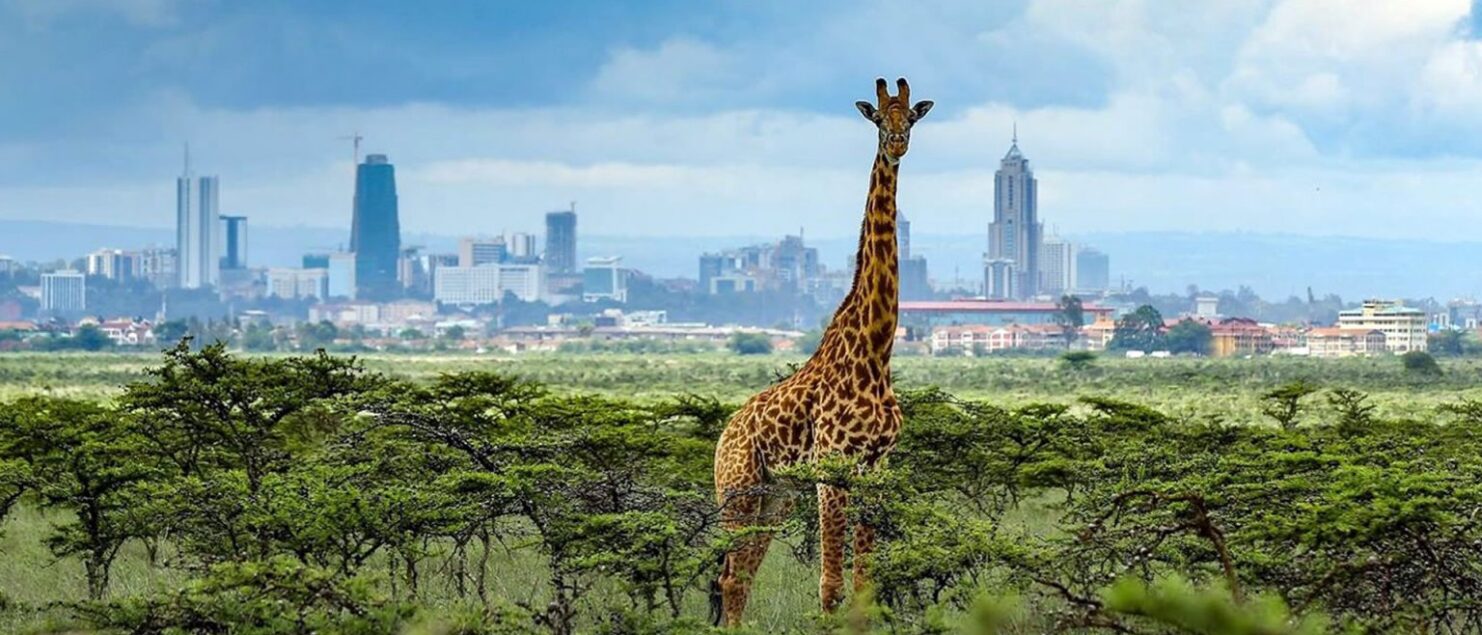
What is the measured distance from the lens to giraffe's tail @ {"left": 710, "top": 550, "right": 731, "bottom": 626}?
11.1 metres

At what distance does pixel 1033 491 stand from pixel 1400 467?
29.1 ft

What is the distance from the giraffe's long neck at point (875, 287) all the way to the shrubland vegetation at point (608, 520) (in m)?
0.71

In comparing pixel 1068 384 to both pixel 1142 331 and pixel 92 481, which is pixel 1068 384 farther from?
pixel 1142 331

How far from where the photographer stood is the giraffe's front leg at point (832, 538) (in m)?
10.7

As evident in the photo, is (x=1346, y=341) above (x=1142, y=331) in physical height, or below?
below

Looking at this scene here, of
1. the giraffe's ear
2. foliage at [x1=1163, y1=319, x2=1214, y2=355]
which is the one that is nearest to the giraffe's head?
the giraffe's ear

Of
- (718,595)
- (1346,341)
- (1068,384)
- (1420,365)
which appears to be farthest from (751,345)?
(718,595)

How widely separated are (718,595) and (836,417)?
4.17 ft

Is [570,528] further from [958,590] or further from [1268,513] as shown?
[1268,513]

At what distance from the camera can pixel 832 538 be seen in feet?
35.2

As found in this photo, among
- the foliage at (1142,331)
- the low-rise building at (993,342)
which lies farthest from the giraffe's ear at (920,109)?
the low-rise building at (993,342)

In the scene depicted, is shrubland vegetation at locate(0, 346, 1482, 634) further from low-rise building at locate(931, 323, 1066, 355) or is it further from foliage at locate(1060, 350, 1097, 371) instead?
low-rise building at locate(931, 323, 1066, 355)

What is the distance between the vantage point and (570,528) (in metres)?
10.8

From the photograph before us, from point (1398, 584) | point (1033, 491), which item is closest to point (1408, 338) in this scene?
point (1033, 491)
